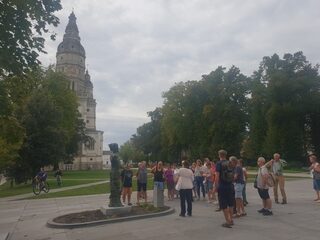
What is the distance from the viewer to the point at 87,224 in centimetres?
1305

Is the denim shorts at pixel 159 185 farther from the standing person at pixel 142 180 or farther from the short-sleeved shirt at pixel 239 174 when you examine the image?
the short-sleeved shirt at pixel 239 174

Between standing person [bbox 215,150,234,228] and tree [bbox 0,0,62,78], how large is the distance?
615 centimetres

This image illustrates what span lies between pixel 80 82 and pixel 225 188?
342 feet

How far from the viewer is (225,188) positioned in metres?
11.8

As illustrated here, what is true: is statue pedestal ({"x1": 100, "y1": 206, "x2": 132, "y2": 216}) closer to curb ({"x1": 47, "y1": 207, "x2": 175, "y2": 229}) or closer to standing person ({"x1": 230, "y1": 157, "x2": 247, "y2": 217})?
curb ({"x1": 47, "y1": 207, "x2": 175, "y2": 229})

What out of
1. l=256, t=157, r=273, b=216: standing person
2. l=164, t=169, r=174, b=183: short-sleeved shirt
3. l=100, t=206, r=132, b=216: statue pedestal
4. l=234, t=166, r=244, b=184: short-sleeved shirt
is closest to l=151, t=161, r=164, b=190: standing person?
l=164, t=169, r=174, b=183: short-sleeved shirt

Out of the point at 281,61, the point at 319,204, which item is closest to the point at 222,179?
the point at 319,204

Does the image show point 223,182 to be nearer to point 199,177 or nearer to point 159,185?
point 159,185

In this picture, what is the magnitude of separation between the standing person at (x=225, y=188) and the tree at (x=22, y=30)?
615 centimetres

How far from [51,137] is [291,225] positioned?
31215 millimetres

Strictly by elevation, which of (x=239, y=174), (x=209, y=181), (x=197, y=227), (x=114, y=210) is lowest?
(x=197, y=227)

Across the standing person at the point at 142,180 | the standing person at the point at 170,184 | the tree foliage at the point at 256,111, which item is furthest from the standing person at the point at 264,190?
the tree foliage at the point at 256,111

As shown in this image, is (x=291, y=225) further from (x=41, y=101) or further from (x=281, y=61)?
(x=281, y=61)

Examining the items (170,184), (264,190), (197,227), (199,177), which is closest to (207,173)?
(199,177)
